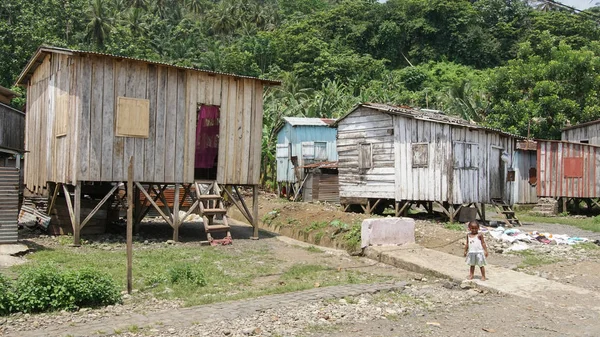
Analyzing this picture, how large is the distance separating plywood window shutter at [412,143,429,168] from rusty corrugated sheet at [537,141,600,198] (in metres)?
7.40

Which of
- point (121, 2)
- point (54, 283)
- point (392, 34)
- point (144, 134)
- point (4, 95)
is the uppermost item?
point (121, 2)

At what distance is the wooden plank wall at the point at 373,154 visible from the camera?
20.7 meters

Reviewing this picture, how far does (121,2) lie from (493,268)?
66366 millimetres

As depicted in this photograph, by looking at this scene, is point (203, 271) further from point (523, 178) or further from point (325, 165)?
point (523, 178)

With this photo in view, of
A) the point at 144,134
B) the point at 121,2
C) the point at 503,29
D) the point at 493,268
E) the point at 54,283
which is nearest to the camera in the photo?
the point at 54,283

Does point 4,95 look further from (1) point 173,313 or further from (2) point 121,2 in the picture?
(2) point 121,2

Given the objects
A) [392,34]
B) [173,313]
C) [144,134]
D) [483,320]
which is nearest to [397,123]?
[144,134]

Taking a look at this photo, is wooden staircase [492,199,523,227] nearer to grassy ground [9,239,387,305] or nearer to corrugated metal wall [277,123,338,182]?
grassy ground [9,239,387,305]

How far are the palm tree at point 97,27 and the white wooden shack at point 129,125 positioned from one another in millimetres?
31087

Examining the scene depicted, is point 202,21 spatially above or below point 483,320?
above

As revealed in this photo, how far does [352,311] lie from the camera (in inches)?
320

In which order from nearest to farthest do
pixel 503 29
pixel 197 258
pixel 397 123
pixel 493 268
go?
pixel 493 268 → pixel 197 258 → pixel 397 123 → pixel 503 29

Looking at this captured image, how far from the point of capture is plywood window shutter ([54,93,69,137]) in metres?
15.0

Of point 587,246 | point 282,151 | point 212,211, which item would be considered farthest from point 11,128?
point 587,246
